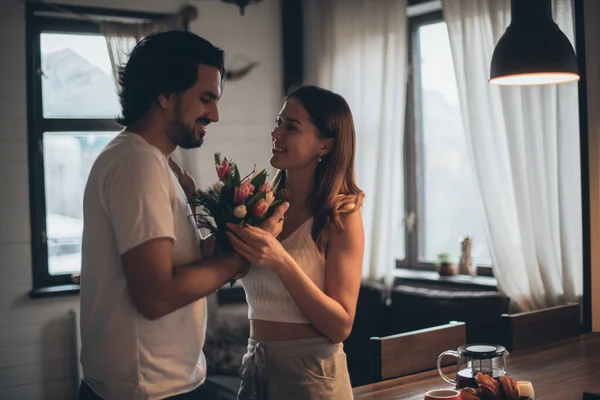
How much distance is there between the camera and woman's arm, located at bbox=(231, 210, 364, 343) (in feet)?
5.80

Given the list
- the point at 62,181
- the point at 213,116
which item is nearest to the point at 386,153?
the point at 62,181

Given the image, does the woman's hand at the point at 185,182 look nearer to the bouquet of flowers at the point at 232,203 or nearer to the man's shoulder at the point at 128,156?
the bouquet of flowers at the point at 232,203

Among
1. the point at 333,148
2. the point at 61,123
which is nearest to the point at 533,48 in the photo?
the point at 333,148

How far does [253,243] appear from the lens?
1.76 meters

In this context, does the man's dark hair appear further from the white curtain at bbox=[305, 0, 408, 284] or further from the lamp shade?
the white curtain at bbox=[305, 0, 408, 284]

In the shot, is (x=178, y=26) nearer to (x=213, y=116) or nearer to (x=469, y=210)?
(x=469, y=210)

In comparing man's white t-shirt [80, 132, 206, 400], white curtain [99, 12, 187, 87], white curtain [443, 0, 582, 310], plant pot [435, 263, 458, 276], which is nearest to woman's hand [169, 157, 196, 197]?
man's white t-shirt [80, 132, 206, 400]

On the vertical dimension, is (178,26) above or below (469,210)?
above

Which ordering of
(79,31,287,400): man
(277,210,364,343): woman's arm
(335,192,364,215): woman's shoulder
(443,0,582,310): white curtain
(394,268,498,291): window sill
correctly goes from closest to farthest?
(79,31,287,400): man < (277,210,364,343): woman's arm < (335,192,364,215): woman's shoulder < (443,0,582,310): white curtain < (394,268,498,291): window sill

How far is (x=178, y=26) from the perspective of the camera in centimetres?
479

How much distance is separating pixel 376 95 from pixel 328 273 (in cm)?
267

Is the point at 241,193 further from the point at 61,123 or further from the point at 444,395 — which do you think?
the point at 61,123

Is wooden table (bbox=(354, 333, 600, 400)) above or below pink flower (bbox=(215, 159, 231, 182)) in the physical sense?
below

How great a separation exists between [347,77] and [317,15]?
1.98ft
